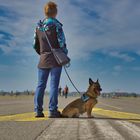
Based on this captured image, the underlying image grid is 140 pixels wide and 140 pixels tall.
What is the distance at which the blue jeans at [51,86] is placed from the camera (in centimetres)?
980

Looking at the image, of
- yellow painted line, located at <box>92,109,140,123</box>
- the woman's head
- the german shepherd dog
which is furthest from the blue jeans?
yellow painted line, located at <box>92,109,140,123</box>

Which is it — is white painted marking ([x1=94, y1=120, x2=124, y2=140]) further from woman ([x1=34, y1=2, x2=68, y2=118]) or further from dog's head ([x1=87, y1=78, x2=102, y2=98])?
dog's head ([x1=87, y1=78, x2=102, y2=98])

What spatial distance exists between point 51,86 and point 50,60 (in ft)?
1.97

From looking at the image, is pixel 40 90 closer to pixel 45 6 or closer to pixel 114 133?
pixel 45 6

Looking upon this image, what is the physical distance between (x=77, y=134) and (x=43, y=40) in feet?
14.1

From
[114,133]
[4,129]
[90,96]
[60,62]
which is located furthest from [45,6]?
[114,133]

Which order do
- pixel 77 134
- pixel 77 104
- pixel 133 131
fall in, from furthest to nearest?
pixel 77 104 → pixel 133 131 → pixel 77 134

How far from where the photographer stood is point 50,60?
987 cm

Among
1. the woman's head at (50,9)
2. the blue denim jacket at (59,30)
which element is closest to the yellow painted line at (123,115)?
the blue denim jacket at (59,30)

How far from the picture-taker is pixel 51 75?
990cm

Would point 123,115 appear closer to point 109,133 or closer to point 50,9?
point 50,9

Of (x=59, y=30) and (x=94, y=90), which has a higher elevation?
(x=59, y=30)

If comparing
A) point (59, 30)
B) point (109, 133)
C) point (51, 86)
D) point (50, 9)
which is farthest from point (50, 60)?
point (109, 133)

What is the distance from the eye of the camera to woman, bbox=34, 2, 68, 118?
32.0 feet
